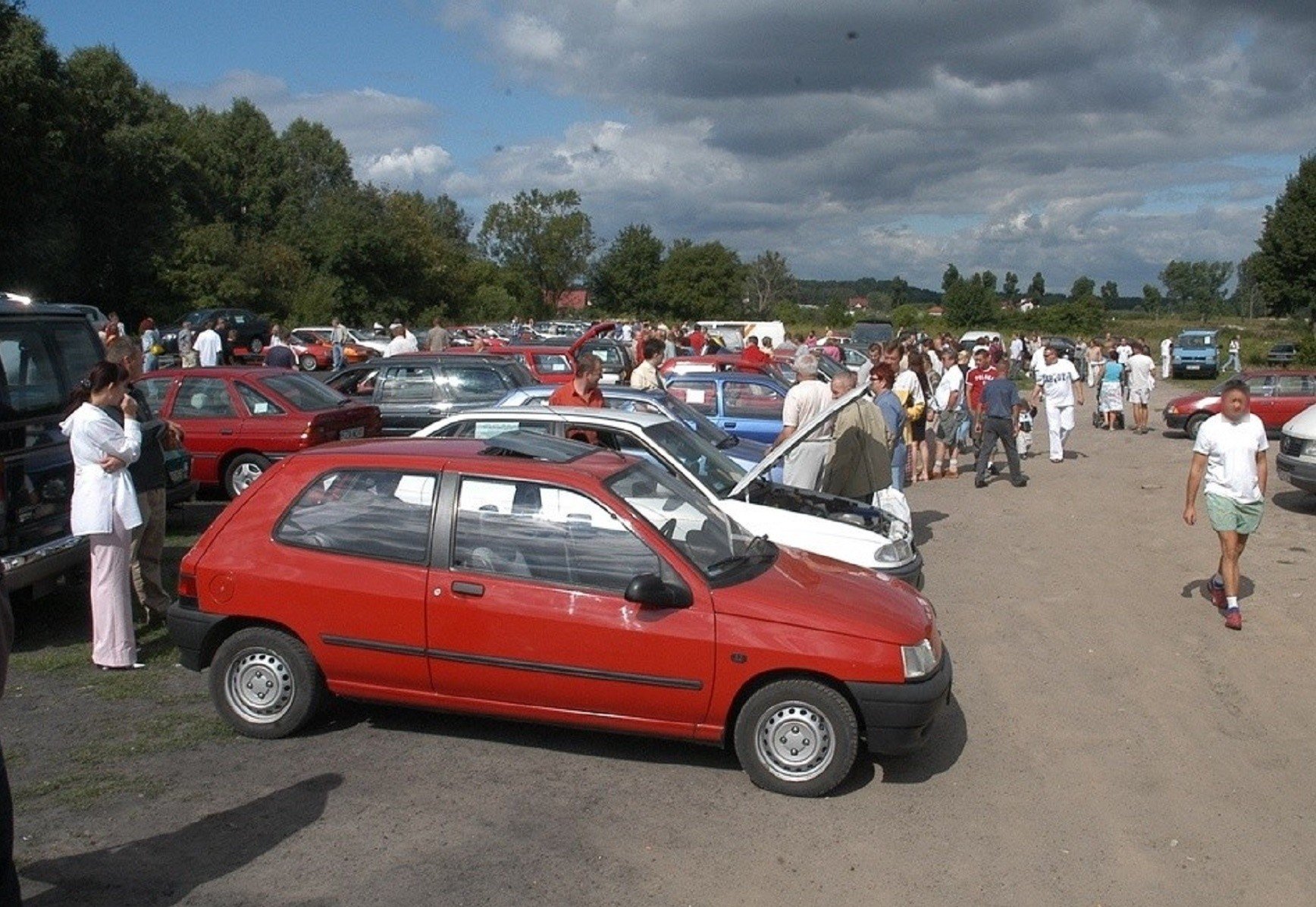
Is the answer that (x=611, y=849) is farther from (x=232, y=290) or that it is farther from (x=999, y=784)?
(x=232, y=290)

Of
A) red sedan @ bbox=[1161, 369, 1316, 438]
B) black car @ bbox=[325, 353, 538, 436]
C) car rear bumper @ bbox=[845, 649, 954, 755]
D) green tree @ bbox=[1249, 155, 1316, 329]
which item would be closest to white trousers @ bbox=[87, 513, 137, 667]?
car rear bumper @ bbox=[845, 649, 954, 755]

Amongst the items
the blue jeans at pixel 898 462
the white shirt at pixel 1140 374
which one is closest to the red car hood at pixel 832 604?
the blue jeans at pixel 898 462

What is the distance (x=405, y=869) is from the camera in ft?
16.0

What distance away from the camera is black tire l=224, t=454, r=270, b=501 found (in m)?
13.7

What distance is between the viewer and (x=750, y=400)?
15.4 metres

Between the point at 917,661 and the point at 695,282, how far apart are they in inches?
3397

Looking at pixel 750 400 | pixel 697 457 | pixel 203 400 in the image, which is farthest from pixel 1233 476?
pixel 203 400

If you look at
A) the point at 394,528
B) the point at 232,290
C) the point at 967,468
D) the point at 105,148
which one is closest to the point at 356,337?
the point at 232,290

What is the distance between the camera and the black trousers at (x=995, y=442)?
16375 millimetres

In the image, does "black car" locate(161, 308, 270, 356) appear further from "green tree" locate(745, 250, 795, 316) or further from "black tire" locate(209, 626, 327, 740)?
"green tree" locate(745, 250, 795, 316)

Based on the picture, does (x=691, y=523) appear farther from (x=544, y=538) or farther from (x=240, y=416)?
(x=240, y=416)

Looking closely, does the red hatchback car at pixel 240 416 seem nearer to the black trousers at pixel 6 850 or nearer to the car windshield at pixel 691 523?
the car windshield at pixel 691 523

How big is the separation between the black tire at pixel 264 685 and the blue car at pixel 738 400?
9.11 m

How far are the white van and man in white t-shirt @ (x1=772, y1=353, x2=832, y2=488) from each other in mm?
6209
